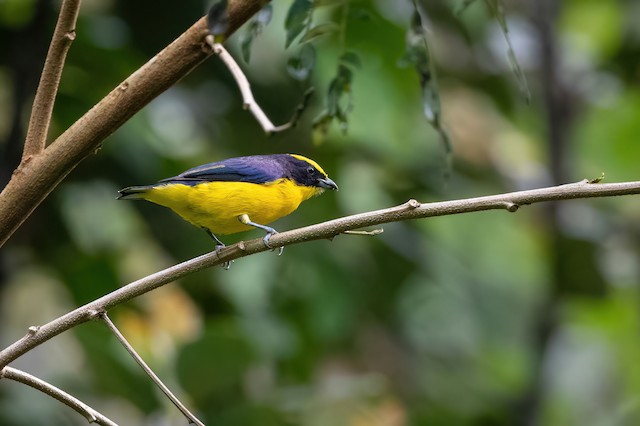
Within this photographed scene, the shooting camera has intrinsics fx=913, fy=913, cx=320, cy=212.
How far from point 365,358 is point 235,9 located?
3731 millimetres

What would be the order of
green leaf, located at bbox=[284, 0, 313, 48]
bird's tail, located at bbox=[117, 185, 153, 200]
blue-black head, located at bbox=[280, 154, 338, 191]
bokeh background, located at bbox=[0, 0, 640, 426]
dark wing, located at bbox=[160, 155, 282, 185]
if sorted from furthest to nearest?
bokeh background, located at bbox=[0, 0, 640, 426], blue-black head, located at bbox=[280, 154, 338, 191], dark wing, located at bbox=[160, 155, 282, 185], bird's tail, located at bbox=[117, 185, 153, 200], green leaf, located at bbox=[284, 0, 313, 48]

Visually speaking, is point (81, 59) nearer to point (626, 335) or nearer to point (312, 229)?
point (312, 229)

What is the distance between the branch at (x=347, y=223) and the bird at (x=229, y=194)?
87 cm

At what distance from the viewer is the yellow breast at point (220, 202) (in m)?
2.37

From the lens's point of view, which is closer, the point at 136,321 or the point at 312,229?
the point at 312,229

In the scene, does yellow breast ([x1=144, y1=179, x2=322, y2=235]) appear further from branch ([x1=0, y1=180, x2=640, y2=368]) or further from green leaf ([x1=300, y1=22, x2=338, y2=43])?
branch ([x1=0, y1=180, x2=640, y2=368])

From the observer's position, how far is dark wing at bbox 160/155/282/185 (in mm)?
2457

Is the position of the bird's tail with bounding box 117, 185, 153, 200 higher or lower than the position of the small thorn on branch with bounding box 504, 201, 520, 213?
higher

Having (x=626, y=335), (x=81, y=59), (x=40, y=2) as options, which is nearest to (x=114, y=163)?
(x=81, y=59)

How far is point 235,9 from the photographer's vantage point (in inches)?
54.9

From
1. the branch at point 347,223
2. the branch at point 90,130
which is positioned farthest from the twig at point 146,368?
the branch at point 90,130

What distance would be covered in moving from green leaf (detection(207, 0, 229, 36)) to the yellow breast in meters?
1.04

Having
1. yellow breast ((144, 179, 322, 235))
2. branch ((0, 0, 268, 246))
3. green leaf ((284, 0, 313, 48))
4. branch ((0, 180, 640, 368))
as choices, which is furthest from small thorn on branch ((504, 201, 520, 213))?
yellow breast ((144, 179, 322, 235))

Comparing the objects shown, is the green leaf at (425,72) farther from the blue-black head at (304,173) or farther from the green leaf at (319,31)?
the blue-black head at (304,173)
